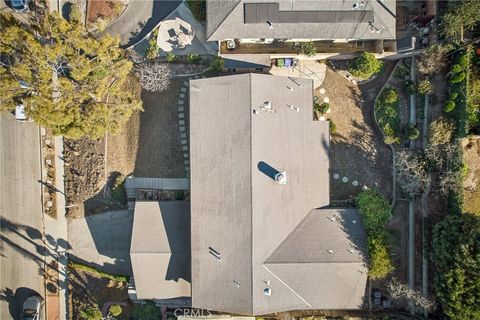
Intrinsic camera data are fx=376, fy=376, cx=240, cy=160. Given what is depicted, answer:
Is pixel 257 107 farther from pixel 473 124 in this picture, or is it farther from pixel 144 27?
pixel 473 124

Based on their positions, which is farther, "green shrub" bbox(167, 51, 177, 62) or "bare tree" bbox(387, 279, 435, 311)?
"green shrub" bbox(167, 51, 177, 62)

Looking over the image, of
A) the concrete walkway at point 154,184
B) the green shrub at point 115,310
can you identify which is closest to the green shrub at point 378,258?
the concrete walkway at point 154,184

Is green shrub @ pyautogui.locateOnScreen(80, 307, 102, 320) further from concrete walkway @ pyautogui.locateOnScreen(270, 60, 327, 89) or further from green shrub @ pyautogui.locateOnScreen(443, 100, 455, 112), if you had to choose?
green shrub @ pyautogui.locateOnScreen(443, 100, 455, 112)

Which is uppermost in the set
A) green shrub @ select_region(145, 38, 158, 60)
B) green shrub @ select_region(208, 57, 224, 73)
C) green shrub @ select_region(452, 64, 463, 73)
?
green shrub @ select_region(145, 38, 158, 60)

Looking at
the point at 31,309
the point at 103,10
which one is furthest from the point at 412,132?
the point at 31,309

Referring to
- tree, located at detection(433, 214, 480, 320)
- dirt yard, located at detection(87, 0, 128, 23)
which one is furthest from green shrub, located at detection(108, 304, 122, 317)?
tree, located at detection(433, 214, 480, 320)

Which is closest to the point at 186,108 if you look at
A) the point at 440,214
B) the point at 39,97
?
the point at 39,97
